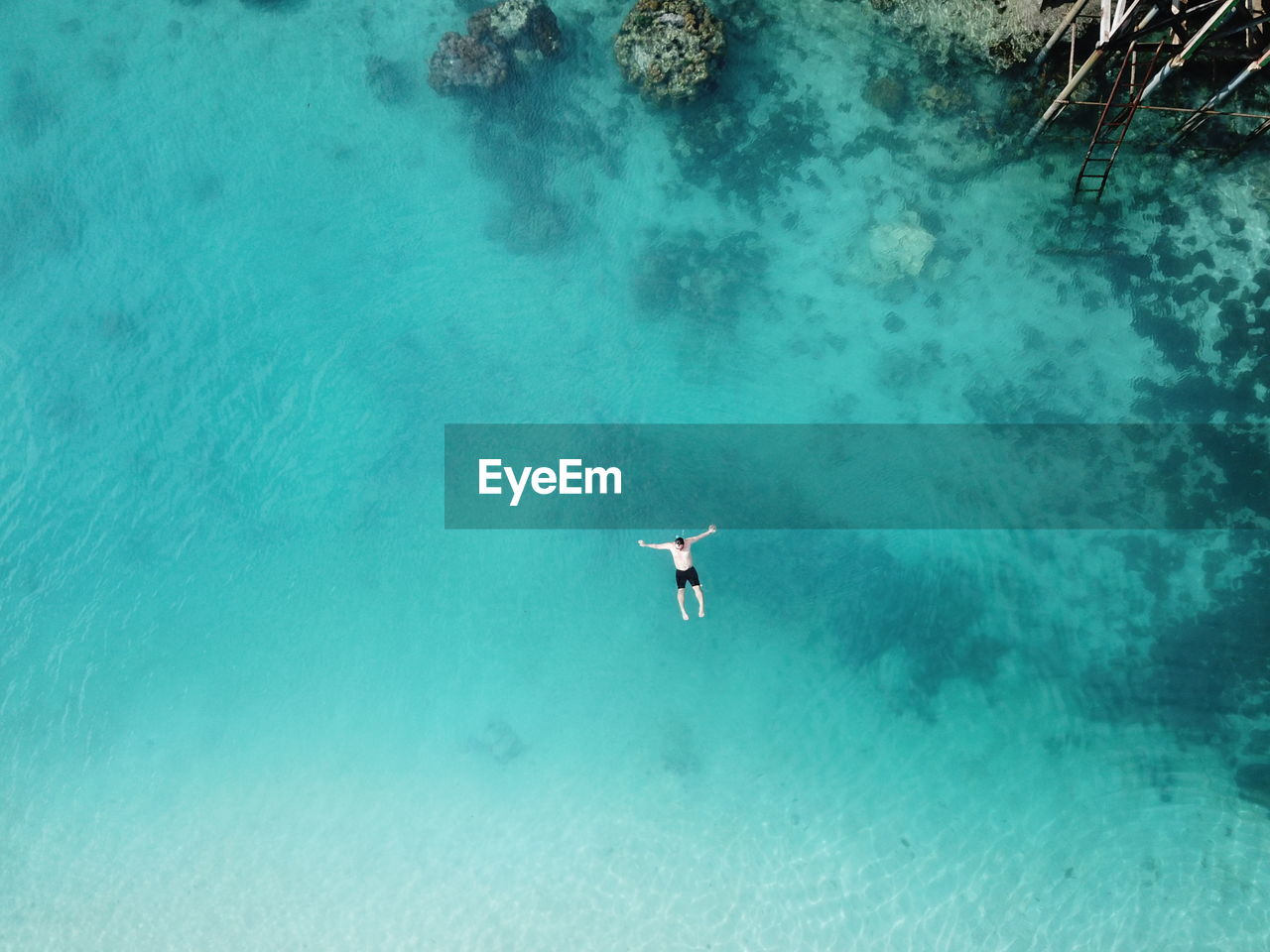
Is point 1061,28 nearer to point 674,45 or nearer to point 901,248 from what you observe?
point 901,248

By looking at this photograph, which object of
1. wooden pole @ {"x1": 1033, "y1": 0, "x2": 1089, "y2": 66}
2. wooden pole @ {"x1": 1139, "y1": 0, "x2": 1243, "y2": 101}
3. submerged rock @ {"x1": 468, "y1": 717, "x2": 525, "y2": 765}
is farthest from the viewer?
submerged rock @ {"x1": 468, "y1": 717, "x2": 525, "y2": 765}

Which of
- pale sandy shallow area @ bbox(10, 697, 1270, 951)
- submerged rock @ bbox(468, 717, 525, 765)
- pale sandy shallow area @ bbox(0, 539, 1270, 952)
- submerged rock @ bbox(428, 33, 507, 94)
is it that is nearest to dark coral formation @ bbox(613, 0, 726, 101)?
submerged rock @ bbox(428, 33, 507, 94)

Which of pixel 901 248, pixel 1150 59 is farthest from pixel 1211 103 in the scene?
pixel 901 248

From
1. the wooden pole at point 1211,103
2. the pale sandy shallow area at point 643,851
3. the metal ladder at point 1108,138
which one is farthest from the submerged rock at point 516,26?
the pale sandy shallow area at point 643,851

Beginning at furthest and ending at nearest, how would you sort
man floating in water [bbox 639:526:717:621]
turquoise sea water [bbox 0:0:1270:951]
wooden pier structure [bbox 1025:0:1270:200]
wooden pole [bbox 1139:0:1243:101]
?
turquoise sea water [bbox 0:0:1270:951]
man floating in water [bbox 639:526:717:621]
wooden pier structure [bbox 1025:0:1270:200]
wooden pole [bbox 1139:0:1243:101]

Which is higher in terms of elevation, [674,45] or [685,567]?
[674,45]

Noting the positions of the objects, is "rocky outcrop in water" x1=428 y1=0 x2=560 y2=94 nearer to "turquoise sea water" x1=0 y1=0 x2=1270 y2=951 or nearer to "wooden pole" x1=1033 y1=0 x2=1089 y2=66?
"turquoise sea water" x1=0 y1=0 x2=1270 y2=951

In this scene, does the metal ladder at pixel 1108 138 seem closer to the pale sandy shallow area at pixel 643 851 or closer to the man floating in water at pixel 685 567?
the man floating in water at pixel 685 567
